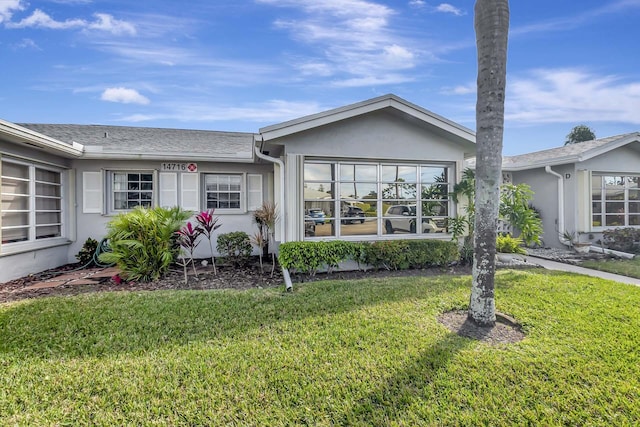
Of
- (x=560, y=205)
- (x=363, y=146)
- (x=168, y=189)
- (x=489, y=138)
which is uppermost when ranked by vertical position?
(x=363, y=146)

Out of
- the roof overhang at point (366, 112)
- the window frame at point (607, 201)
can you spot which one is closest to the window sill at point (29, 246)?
the roof overhang at point (366, 112)

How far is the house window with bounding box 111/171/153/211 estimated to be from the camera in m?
9.55

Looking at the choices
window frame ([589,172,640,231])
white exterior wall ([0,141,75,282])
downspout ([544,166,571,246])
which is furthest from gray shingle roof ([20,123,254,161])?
window frame ([589,172,640,231])


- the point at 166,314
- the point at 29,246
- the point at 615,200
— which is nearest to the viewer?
the point at 166,314

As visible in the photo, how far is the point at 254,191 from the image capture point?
1039 cm

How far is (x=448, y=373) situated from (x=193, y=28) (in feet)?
33.5

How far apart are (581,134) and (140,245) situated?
1818 inches

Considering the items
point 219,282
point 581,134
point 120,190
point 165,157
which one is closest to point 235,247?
point 219,282

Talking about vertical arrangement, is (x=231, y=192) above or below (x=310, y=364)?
above

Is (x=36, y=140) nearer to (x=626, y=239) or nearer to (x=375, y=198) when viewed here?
(x=375, y=198)

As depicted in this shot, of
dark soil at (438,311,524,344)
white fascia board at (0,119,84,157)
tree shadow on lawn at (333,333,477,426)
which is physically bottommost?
tree shadow on lawn at (333,333,477,426)

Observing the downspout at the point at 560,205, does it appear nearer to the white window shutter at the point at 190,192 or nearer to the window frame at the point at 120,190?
the white window shutter at the point at 190,192

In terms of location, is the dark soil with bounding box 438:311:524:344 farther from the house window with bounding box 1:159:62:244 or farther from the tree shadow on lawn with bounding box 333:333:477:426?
the house window with bounding box 1:159:62:244

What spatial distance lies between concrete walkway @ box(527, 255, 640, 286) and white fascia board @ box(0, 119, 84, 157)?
13.2 metres
